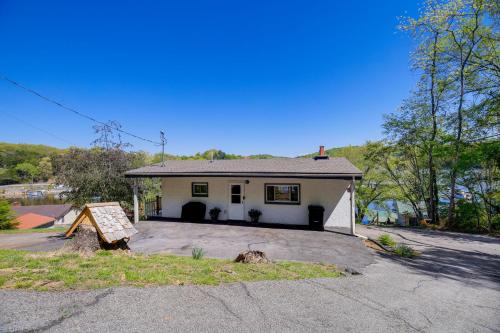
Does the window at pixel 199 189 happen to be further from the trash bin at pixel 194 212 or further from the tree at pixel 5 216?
the tree at pixel 5 216

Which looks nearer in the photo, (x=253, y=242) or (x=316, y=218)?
(x=253, y=242)

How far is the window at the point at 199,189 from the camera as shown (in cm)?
1235

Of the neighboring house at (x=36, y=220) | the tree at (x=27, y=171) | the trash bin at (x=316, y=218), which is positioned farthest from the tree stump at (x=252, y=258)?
the tree at (x=27, y=171)

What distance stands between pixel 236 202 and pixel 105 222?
22.9 feet

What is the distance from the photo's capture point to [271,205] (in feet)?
37.5

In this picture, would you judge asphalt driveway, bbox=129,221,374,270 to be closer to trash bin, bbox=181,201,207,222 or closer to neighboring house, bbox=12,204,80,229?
trash bin, bbox=181,201,207,222

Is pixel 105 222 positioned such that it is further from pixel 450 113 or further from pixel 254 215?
pixel 450 113

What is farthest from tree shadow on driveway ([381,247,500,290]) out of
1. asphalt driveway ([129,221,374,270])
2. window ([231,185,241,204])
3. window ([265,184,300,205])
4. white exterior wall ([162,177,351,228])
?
window ([231,185,241,204])

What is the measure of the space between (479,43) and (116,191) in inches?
840

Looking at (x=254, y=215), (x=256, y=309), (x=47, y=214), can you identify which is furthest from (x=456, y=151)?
(x=47, y=214)

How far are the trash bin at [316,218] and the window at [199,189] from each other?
18.6 ft

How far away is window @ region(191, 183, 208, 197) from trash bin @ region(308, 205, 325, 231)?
5.66 m

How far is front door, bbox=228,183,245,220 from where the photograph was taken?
11836mm

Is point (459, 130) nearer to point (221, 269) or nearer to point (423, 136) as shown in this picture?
point (423, 136)
